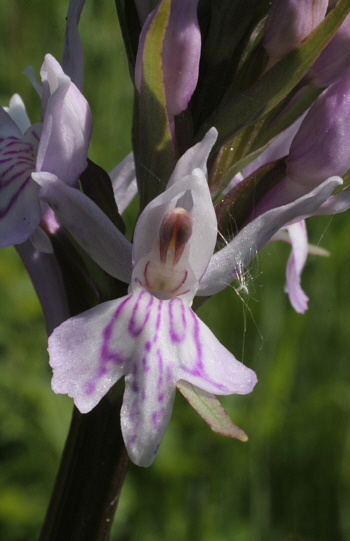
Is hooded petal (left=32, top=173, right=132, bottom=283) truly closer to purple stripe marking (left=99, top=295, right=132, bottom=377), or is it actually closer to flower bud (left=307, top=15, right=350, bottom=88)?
purple stripe marking (left=99, top=295, right=132, bottom=377)

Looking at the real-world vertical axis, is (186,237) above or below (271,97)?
below

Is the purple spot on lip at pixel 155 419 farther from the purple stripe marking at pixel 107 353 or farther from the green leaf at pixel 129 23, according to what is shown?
the green leaf at pixel 129 23

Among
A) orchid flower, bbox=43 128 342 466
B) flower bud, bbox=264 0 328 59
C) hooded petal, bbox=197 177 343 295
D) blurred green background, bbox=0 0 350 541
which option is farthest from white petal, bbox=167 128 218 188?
blurred green background, bbox=0 0 350 541

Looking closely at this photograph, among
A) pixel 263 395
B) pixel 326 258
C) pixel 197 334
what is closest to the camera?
pixel 197 334

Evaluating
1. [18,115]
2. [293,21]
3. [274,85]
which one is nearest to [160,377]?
[274,85]

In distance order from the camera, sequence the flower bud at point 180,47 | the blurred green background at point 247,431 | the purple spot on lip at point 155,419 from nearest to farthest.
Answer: the purple spot on lip at point 155,419
the flower bud at point 180,47
the blurred green background at point 247,431

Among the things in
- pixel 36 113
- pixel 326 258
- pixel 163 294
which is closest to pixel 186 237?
pixel 163 294

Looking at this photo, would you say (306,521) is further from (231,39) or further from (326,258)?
(231,39)

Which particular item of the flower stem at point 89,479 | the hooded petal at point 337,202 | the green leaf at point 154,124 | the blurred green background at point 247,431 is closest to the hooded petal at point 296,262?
the hooded petal at point 337,202
